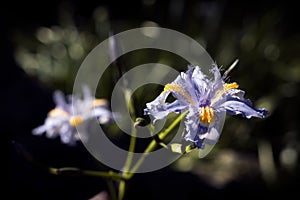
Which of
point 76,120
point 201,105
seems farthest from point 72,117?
point 201,105

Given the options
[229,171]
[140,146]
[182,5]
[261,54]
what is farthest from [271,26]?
[140,146]

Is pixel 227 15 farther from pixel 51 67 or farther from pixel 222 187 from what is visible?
pixel 222 187

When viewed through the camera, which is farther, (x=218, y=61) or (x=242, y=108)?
(x=218, y=61)

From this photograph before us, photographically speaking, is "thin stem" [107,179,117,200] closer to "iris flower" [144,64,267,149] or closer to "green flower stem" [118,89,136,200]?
"green flower stem" [118,89,136,200]

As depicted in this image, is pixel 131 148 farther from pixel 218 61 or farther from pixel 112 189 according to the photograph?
pixel 218 61

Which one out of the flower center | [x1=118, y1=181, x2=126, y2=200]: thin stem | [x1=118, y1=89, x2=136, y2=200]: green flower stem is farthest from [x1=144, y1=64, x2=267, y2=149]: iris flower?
[x1=118, y1=181, x2=126, y2=200]: thin stem

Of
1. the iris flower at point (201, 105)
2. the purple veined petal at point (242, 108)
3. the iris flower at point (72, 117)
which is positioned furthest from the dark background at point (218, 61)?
the purple veined petal at point (242, 108)

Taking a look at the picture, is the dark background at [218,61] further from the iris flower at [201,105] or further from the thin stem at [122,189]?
the iris flower at [201,105]
